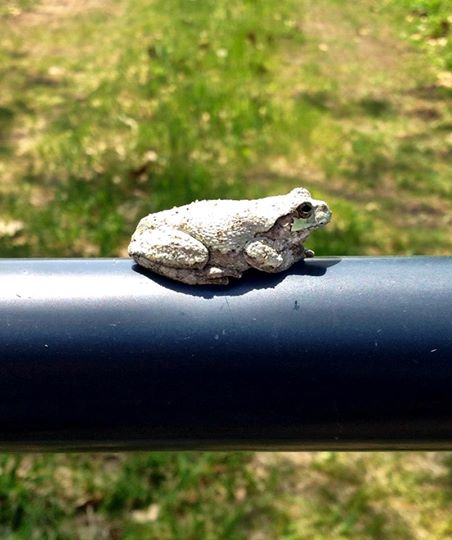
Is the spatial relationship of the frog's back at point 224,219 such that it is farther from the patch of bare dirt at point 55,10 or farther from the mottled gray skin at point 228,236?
the patch of bare dirt at point 55,10

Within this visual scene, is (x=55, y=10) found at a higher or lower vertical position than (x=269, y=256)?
lower

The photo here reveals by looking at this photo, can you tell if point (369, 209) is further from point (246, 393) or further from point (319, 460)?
point (246, 393)

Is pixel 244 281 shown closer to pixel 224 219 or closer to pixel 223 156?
pixel 224 219

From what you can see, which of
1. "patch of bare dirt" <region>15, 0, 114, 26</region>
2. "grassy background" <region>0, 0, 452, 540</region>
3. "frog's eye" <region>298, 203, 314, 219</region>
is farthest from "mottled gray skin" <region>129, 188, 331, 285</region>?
"patch of bare dirt" <region>15, 0, 114, 26</region>

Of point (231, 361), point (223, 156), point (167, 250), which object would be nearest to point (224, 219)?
point (167, 250)

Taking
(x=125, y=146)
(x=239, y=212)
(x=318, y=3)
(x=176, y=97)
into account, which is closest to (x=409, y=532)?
(x=239, y=212)

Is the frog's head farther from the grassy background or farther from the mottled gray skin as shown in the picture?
the grassy background

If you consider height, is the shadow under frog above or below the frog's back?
above

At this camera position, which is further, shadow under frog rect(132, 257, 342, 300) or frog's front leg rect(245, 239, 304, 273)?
frog's front leg rect(245, 239, 304, 273)
